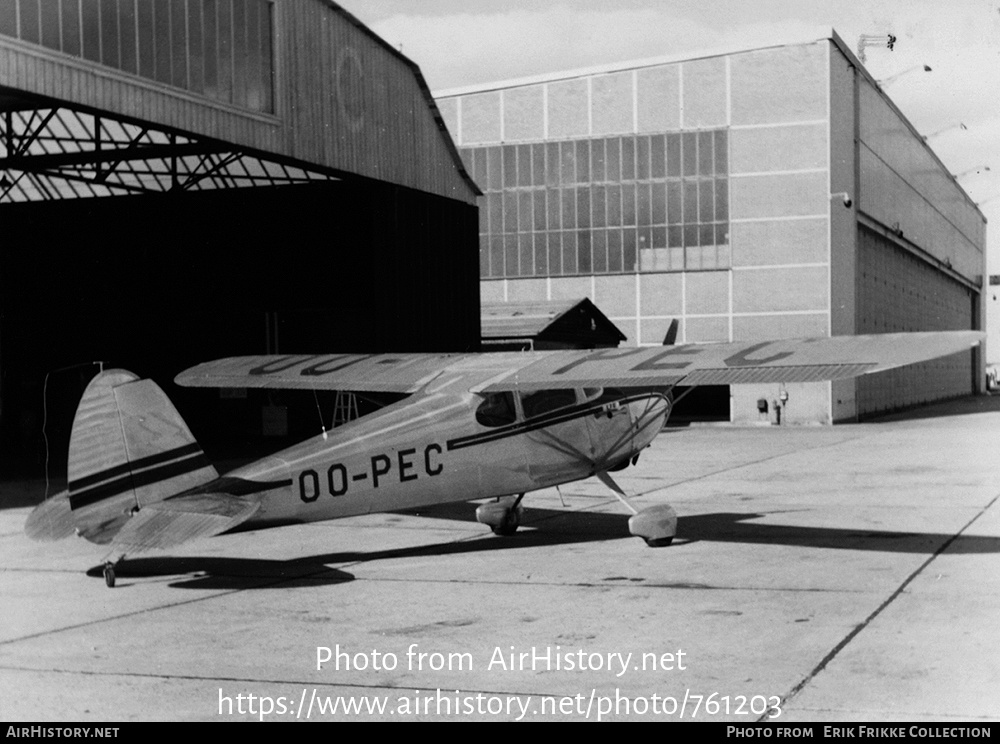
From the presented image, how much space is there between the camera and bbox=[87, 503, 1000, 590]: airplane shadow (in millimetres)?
11062

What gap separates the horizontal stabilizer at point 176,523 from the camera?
9555mm

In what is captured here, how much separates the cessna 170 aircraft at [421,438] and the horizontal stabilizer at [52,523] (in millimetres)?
14

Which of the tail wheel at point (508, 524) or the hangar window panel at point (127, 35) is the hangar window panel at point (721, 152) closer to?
the hangar window panel at point (127, 35)

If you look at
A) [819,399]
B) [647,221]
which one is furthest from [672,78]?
[819,399]

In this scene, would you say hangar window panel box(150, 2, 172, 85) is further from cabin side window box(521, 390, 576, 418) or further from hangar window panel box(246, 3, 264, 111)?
cabin side window box(521, 390, 576, 418)

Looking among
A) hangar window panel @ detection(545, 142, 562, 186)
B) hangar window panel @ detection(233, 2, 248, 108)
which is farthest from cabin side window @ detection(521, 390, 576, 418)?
hangar window panel @ detection(545, 142, 562, 186)

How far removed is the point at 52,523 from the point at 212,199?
21196mm

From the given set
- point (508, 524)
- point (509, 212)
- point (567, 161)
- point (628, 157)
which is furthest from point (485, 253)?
point (508, 524)

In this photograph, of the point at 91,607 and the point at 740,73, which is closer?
the point at 91,607

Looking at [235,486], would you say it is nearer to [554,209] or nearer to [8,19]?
[8,19]

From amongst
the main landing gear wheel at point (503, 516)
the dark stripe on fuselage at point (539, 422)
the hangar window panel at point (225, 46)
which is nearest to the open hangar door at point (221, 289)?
the hangar window panel at point (225, 46)

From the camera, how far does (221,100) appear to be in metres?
21.3
